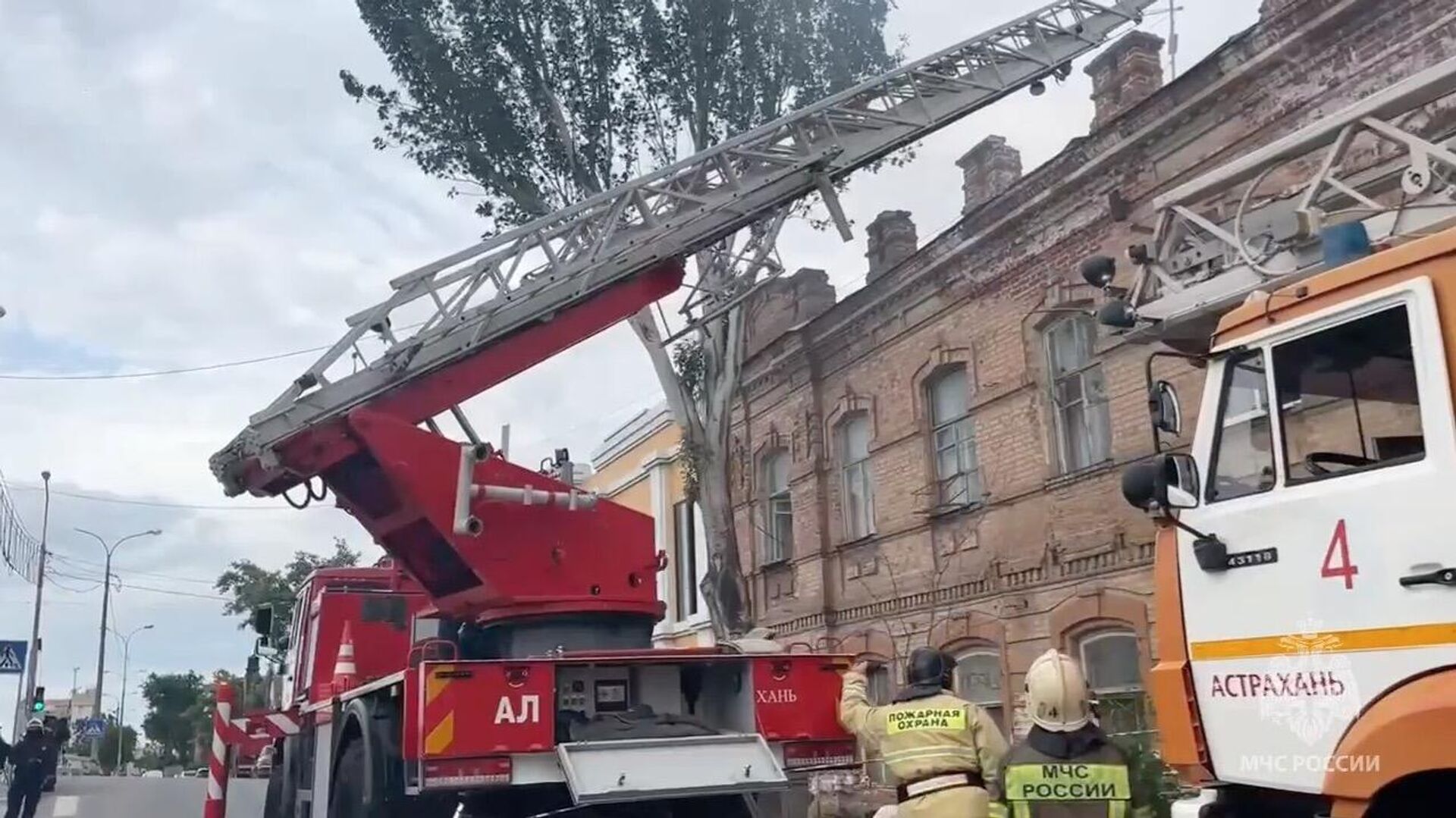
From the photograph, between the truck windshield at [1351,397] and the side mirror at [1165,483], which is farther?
the side mirror at [1165,483]

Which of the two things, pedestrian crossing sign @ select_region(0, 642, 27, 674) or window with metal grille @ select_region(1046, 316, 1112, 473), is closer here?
window with metal grille @ select_region(1046, 316, 1112, 473)

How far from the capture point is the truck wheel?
7770 millimetres

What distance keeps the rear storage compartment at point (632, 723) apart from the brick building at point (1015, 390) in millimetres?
3771

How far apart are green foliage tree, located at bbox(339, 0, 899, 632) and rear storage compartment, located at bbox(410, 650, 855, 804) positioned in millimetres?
7454

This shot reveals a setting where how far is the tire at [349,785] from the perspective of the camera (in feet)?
25.5

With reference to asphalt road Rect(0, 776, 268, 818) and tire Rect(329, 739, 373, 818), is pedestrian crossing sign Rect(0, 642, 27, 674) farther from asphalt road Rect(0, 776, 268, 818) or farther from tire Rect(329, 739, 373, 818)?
tire Rect(329, 739, 373, 818)

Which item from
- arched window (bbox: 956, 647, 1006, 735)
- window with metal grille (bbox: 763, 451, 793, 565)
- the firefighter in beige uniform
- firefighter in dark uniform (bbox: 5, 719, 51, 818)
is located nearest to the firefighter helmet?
the firefighter in beige uniform

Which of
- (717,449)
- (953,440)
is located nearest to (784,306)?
(717,449)

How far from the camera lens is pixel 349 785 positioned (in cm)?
791

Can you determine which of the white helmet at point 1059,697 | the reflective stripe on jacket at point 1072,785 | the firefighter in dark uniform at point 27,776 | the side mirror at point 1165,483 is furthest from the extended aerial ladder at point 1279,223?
the firefighter in dark uniform at point 27,776

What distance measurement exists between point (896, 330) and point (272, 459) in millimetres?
8650

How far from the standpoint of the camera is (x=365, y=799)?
732cm

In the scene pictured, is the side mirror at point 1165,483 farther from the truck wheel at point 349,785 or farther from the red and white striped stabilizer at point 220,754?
the red and white striped stabilizer at point 220,754

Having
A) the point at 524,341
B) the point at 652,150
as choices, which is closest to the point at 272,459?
the point at 524,341
